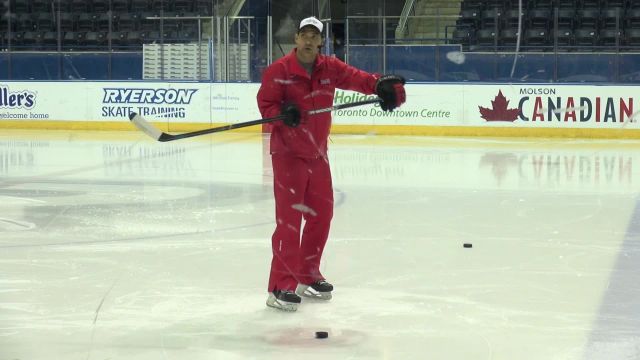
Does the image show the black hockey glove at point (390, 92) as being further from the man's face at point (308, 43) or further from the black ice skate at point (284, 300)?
the black ice skate at point (284, 300)

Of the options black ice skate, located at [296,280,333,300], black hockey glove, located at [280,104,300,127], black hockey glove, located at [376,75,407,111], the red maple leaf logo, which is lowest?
black ice skate, located at [296,280,333,300]

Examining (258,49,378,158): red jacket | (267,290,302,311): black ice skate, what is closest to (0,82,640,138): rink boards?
(258,49,378,158): red jacket

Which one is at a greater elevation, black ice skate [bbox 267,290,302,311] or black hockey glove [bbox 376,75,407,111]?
black hockey glove [bbox 376,75,407,111]

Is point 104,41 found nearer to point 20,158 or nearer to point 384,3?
point 384,3

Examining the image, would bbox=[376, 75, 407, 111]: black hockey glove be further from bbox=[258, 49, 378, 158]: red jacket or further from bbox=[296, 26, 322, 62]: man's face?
bbox=[296, 26, 322, 62]: man's face

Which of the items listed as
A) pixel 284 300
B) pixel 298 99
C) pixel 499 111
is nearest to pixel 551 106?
pixel 499 111

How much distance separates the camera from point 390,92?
545 cm

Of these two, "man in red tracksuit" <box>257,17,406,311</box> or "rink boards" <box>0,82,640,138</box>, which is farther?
"rink boards" <box>0,82,640,138</box>

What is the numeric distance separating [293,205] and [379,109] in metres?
12.8

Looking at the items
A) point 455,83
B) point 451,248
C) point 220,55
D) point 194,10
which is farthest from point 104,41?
point 451,248

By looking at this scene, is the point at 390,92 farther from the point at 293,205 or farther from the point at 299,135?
the point at 293,205

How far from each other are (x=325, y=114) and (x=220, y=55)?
13.5 m

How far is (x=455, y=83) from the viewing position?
17938 millimetres

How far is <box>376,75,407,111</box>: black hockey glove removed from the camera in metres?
5.45
